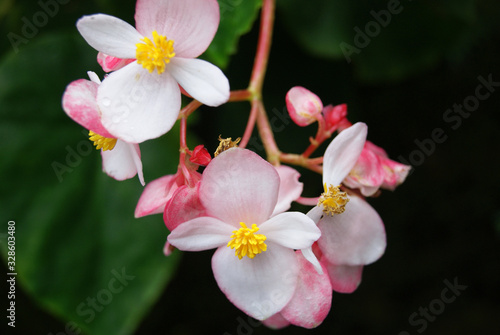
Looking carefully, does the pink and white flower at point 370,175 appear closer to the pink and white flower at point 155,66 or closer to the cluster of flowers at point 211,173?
the cluster of flowers at point 211,173

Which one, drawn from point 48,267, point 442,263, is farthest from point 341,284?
point 442,263

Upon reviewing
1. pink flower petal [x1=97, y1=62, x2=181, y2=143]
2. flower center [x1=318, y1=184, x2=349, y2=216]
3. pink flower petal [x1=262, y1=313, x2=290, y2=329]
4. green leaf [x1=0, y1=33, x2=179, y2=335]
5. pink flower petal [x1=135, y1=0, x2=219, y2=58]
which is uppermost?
pink flower petal [x1=135, y1=0, x2=219, y2=58]

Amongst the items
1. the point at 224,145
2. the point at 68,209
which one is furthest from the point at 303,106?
the point at 68,209

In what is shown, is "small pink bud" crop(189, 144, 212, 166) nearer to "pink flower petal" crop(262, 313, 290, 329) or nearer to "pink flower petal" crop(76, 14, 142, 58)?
"pink flower petal" crop(76, 14, 142, 58)

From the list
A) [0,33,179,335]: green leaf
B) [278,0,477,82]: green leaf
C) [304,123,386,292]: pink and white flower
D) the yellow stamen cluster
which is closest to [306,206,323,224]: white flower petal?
[304,123,386,292]: pink and white flower

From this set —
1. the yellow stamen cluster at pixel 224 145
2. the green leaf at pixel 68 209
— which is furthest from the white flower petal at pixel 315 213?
the green leaf at pixel 68 209

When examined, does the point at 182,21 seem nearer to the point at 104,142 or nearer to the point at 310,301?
the point at 104,142
